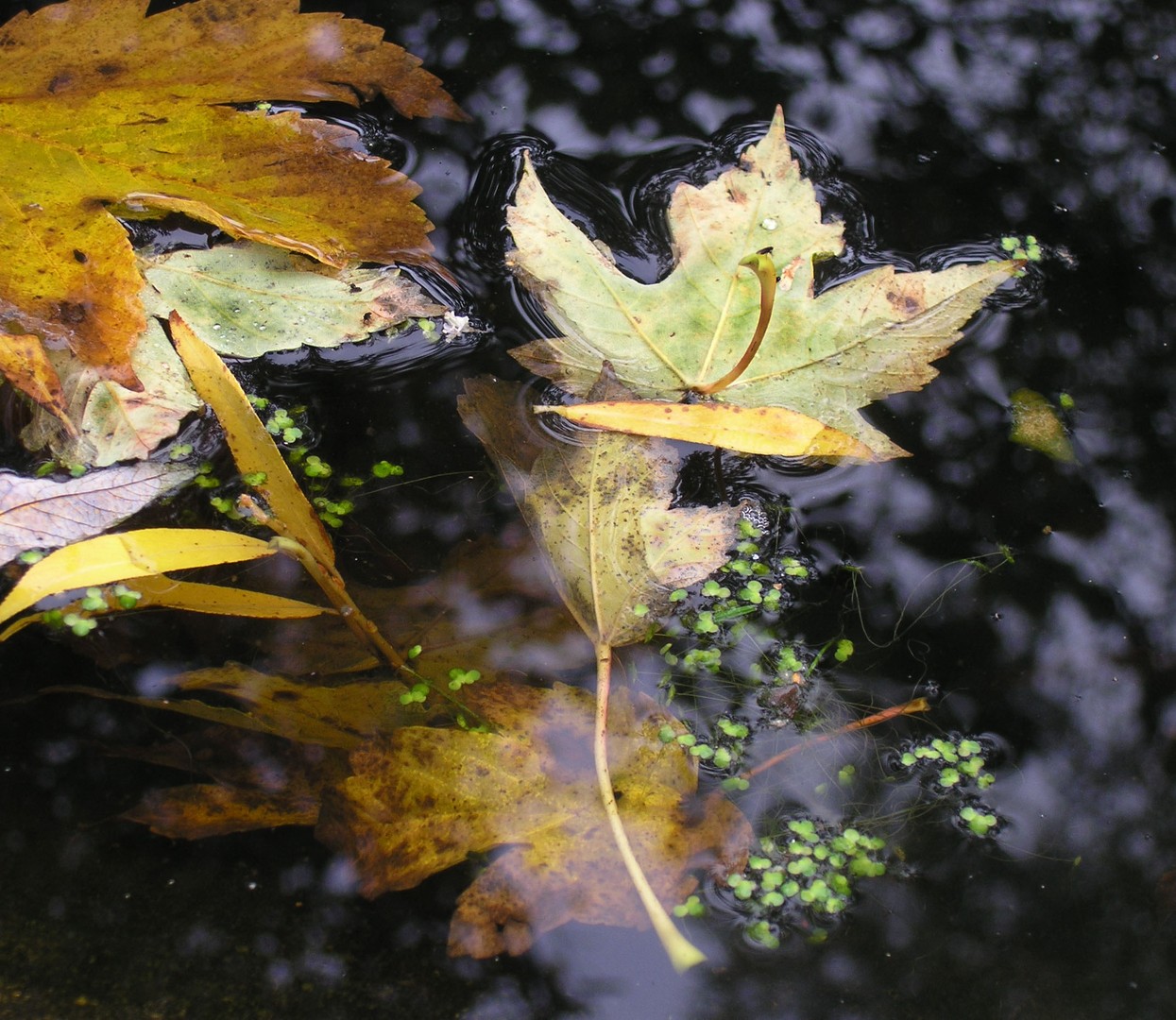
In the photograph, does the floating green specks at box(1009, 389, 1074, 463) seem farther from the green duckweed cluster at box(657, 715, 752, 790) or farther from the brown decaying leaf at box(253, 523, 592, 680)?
the brown decaying leaf at box(253, 523, 592, 680)

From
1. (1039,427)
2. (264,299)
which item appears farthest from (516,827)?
(1039,427)

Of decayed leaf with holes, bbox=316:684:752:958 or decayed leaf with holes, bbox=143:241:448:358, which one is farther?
decayed leaf with holes, bbox=143:241:448:358

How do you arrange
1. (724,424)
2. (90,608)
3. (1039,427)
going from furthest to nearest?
(1039,427) < (724,424) < (90,608)

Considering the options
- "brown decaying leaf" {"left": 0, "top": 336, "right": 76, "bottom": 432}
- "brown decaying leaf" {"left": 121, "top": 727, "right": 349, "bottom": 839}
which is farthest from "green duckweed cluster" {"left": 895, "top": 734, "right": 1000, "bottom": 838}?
"brown decaying leaf" {"left": 0, "top": 336, "right": 76, "bottom": 432}

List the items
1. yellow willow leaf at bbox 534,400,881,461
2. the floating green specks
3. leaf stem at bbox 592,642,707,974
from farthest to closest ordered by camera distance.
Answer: the floating green specks → yellow willow leaf at bbox 534,400,881,461 → leaf stem at bbox 592,642,707,974

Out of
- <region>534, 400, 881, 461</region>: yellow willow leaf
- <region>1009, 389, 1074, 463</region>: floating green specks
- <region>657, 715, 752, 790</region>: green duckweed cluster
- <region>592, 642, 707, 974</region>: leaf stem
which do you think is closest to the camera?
<region>592, 642, 707, 974</region>: leaf stem

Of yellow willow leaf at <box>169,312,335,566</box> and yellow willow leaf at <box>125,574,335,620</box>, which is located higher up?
yellow willow leaf at <box>169,312,335,566</box>

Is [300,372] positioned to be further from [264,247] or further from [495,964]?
[495,964]

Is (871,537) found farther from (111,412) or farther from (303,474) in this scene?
(111,412)
